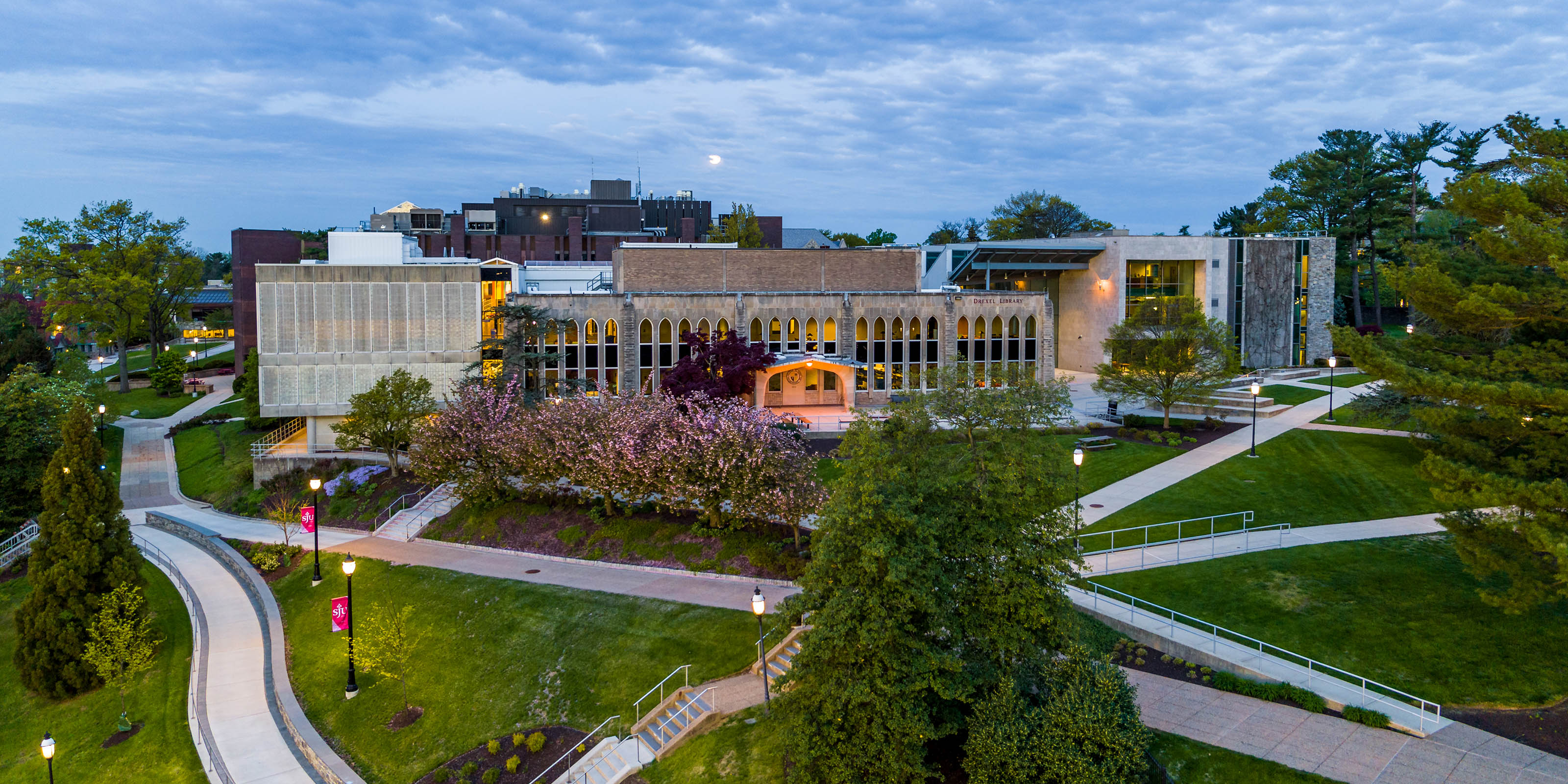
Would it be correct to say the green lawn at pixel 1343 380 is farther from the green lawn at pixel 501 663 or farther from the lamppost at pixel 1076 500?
the green lawn at pixel 501 663

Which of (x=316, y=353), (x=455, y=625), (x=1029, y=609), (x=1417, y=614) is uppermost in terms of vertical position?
(x=316, y=353)

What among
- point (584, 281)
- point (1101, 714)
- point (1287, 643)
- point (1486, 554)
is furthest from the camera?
point (584, 281)

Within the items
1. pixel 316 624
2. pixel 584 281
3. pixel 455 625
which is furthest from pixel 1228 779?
pixel 584 281

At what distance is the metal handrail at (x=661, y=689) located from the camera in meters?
20.3

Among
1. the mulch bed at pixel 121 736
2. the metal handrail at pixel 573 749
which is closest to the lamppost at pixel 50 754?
the mulch bed at pixel 121 736

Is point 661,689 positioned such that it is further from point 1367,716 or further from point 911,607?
point 1367,716

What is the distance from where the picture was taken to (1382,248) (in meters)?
66.2

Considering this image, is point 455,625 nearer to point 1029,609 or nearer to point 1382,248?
point 1029,609

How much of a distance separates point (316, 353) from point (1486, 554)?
148 feet

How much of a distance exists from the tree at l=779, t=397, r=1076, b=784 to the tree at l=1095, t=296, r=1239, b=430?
23453 mm

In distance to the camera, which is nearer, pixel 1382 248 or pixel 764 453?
pixel 764 453

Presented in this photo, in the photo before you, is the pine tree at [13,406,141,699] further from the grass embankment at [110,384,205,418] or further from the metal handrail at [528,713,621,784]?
the grass embankment at [110,384,205,418]

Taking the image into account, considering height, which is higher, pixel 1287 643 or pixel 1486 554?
pixel 1486 554

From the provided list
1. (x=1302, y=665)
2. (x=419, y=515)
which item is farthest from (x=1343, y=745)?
(x=419, y=515)
